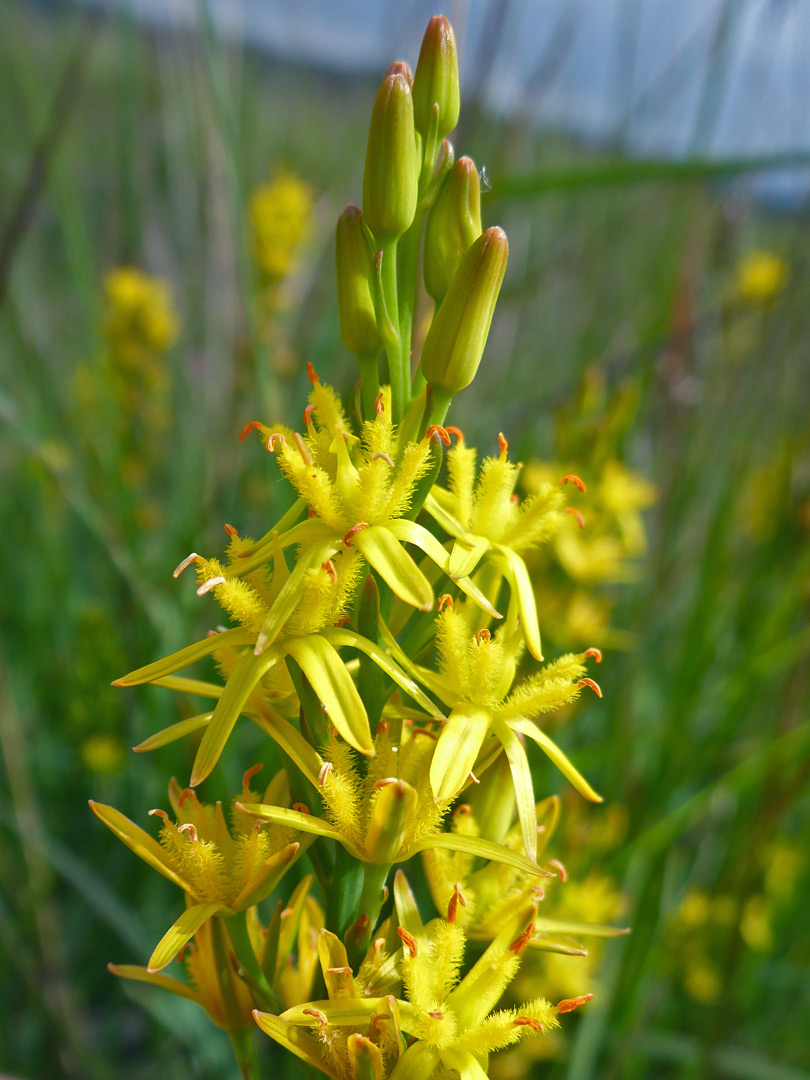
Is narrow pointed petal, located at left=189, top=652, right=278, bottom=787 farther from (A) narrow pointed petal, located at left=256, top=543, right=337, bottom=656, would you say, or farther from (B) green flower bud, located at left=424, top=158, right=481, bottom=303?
(B) green flower bud, located at left=424, top=158, right=481, bottom=303

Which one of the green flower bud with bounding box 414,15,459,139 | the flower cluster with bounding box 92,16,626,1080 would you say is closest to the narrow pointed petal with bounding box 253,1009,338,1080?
the flower cluster with bounding box 92,16,626,1080

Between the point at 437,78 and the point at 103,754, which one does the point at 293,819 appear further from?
the point at 103,754

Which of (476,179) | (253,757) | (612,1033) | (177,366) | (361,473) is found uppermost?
(476,179)

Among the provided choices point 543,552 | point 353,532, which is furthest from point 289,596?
point 543,552

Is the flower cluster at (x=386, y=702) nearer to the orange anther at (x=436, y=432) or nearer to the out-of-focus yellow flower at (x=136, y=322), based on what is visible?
the orange anther at (x=436, y=432)

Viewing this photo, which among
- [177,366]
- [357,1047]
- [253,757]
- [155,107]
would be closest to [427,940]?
[357,1047]

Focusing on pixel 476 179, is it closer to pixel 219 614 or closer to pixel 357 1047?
pixel 357 1047
